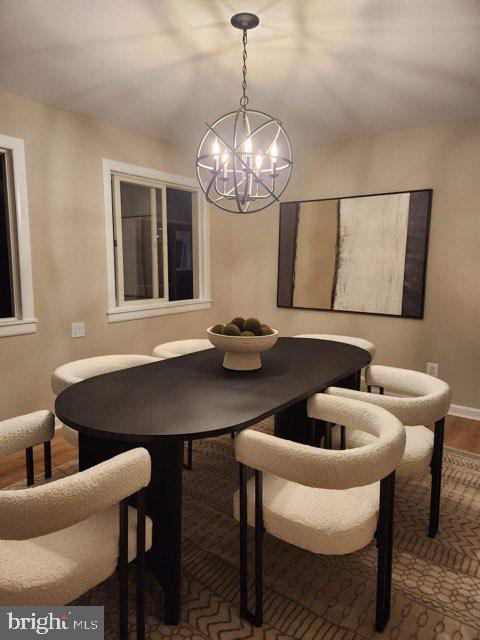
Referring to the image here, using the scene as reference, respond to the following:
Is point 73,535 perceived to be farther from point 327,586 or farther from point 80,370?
point 80,370

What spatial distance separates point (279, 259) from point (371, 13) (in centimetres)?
261

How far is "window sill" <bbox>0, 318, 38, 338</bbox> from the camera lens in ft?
9.59

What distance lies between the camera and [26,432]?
1.60 m

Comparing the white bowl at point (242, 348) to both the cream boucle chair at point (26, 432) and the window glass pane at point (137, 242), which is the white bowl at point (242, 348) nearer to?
the cream boucle chair at point (26, 432)

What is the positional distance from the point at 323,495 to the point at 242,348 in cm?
79

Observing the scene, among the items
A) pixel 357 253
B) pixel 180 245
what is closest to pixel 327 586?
pixel 357 253

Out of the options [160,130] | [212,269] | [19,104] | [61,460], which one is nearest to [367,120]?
[160,130]

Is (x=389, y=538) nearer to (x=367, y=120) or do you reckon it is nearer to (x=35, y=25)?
(x=35, y=25)

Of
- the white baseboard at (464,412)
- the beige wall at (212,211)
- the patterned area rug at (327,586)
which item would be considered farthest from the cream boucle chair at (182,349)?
the white baseboard at (464,412)

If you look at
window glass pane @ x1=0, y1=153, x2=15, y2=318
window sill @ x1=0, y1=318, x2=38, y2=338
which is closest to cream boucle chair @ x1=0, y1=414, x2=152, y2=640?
window sill @ x1=0, y1=318, x2=38, y2=338

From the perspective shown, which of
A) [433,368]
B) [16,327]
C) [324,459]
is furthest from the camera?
[433,368]

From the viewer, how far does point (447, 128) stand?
137 inches

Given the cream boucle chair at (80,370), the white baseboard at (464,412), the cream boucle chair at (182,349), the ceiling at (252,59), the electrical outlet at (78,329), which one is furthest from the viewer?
the white baseboard at (464,412)

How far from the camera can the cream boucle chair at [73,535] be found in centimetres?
103
